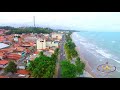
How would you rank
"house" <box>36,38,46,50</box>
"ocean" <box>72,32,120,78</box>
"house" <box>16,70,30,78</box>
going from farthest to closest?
1. "ocean" <box>72,32,120,78</box>
2. "house" <box>36,38,46,50</box>
3. "house" <box>16,70,30,78</box>

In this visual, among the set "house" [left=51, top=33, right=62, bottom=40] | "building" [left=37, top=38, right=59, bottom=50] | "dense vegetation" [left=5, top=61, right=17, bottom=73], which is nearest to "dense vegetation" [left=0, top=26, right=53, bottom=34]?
"house" [left=51, top=33, right=62, bottom=40]

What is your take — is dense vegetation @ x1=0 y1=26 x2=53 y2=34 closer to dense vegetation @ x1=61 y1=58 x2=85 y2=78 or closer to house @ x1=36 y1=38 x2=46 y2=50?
house @ x1=36 y1=38 x2=46 y2=50

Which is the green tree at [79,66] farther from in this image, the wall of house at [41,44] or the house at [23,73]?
the house at [23,73]

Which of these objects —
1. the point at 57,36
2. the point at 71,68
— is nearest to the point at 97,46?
the point at 57,36

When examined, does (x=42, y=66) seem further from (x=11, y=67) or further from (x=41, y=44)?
(x=11, y=67)

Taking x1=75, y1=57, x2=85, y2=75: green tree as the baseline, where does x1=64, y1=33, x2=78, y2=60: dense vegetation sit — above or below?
above

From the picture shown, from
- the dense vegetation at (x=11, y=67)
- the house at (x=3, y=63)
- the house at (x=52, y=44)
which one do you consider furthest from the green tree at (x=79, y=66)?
the house at (x=3, y=63)
